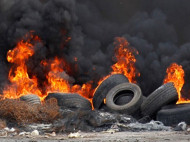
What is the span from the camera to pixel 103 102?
50.0 feet

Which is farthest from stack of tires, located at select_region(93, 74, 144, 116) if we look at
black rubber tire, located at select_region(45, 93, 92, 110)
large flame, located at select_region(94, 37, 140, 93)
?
large flame, located at select_region(94, 37, 140, 93)

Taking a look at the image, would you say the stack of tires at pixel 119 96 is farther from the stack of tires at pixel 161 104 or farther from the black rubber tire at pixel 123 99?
the stack of tires at pixel 161 104

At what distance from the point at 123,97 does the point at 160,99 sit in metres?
2.61

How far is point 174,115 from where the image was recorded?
11.4m

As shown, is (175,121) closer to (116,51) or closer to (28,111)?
(28,111)

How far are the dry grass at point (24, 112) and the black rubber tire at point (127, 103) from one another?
384cm

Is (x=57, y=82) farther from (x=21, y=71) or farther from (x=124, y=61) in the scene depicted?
(x=124, y=61)

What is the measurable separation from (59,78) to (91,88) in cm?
328

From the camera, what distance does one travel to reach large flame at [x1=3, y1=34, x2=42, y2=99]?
65.5 feet

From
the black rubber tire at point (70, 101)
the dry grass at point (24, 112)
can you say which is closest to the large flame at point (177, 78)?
the black rubber tire at point (70, 101)

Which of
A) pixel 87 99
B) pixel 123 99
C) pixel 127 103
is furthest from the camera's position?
pixel 87 99

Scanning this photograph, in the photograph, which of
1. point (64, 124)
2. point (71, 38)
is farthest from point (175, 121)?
point (71, 38)

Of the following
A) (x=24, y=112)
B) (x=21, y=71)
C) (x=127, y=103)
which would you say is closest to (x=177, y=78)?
(x=127, y=103)

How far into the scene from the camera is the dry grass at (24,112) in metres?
9.81
